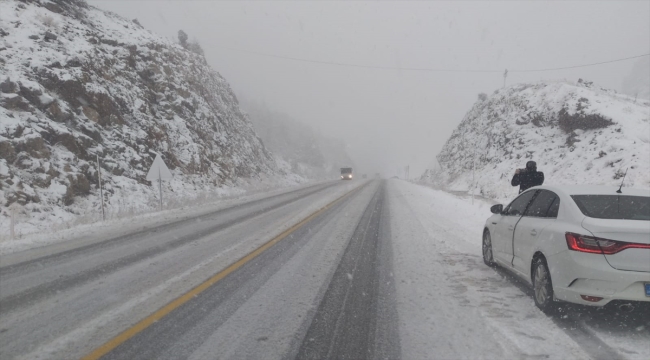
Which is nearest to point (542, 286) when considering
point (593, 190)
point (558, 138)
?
point (593, 190)

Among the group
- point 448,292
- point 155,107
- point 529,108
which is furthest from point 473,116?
point 448,292

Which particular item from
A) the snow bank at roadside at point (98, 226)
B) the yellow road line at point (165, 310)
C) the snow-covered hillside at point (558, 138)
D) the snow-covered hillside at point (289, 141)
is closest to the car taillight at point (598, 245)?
the yellow road line at point (165, 310)

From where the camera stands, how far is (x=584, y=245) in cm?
436

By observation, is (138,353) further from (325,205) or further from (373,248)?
(325,205)

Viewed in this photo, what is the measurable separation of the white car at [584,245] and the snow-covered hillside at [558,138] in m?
16.9

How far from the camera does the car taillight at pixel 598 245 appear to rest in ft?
13.8

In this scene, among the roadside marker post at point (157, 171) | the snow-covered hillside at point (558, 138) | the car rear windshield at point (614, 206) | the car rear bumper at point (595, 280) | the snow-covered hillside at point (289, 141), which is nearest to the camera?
the car rear bumper at point (595, 280)

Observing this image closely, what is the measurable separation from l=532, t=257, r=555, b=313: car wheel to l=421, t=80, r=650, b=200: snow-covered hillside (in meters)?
17.5

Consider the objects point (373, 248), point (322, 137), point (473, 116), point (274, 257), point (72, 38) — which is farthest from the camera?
point (322, 137)

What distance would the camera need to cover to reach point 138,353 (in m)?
3.78

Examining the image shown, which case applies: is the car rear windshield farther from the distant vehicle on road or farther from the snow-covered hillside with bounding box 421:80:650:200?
the distant vehicle on road

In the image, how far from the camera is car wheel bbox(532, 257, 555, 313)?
473cm

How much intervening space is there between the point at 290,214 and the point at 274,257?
22.0 feet

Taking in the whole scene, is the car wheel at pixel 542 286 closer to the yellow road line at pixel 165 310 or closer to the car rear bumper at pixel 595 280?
the car rear bumper at pixel 595 280
